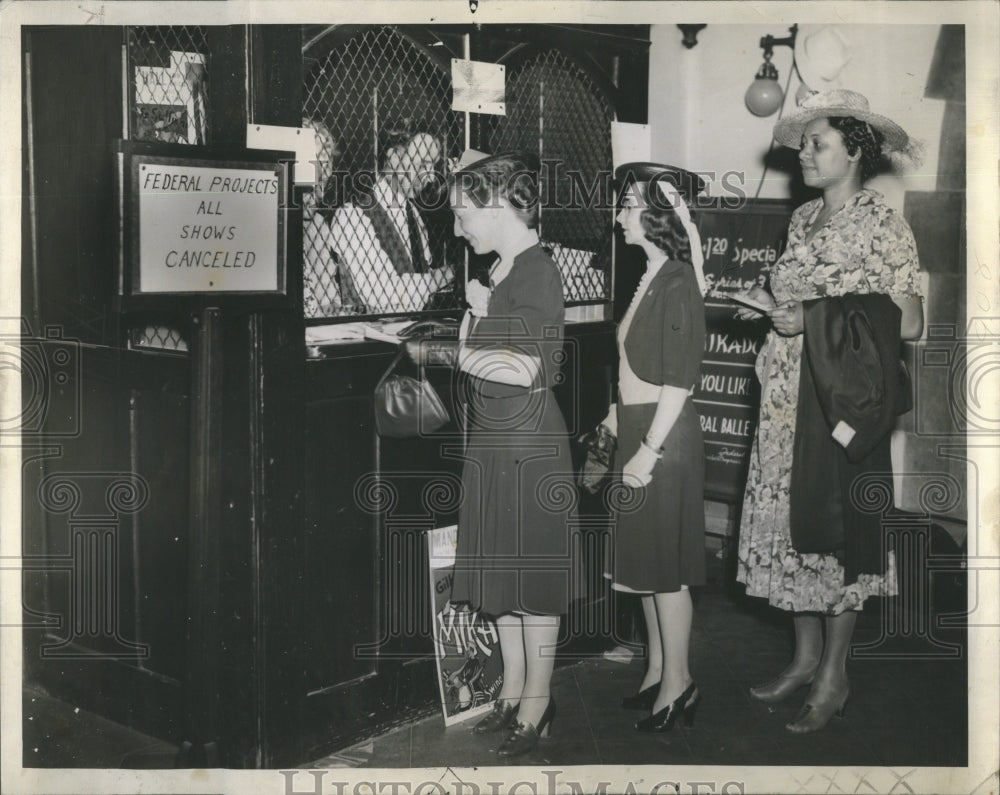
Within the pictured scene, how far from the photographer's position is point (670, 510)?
395cm

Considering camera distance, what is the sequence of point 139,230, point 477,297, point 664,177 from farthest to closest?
point 664,177
point 477,297
point 139,230

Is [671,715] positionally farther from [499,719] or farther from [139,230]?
[139,230]

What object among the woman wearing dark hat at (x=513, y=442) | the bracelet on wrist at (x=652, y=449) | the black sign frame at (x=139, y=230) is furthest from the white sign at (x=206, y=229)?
the bracelet on wrist at (x=652, y=449)

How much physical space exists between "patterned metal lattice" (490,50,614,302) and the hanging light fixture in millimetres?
504

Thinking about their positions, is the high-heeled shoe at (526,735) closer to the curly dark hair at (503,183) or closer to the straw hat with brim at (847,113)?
the curly dark hair at (503,183)

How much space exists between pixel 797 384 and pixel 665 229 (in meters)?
0.71

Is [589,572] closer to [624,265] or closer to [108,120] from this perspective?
[624,265]

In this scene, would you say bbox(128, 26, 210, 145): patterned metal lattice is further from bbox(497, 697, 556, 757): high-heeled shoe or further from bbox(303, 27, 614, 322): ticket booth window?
bbox(497, 697, 556, 757): high-heeled shoe

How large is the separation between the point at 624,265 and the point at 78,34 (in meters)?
2.02

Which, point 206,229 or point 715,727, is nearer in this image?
point 206,229

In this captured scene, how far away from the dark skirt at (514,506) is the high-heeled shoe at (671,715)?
1.67 ft

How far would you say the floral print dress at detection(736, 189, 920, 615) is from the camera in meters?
3.86

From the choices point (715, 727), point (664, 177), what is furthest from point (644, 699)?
point (664, 177)

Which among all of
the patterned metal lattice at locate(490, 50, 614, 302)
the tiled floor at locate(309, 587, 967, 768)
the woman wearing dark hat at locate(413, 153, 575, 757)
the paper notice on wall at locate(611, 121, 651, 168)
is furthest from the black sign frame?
the tiled floor at locate(309, 587, 967, 768)
